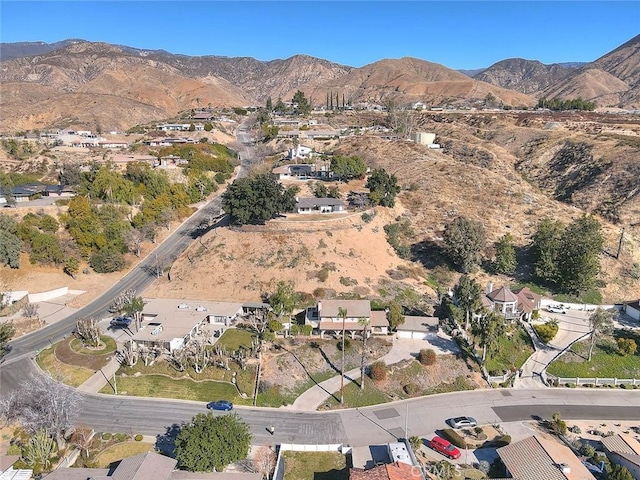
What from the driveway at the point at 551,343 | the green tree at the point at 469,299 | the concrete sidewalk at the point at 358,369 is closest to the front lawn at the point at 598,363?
the driveway at the point at 551,343

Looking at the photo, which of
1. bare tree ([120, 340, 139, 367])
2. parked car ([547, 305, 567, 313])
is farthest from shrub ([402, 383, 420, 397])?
bare tree ([120, 340, 139, 367])

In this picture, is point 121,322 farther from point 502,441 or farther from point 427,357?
point 502,441

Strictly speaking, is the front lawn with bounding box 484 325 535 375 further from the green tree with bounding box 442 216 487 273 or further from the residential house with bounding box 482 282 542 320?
the green tree with bounding box 442 216 487 273

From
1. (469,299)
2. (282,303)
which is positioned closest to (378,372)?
(282,303)

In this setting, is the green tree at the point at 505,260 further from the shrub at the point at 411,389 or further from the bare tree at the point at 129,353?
the bare tree at the point at 129,353

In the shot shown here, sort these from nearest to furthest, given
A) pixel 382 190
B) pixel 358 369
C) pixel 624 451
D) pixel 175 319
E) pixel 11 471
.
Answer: pixel 11 471
pixel 624 451
pixel 358 369
pixel 175 319
pixel 382 190

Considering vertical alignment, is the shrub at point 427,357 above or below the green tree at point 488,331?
below
